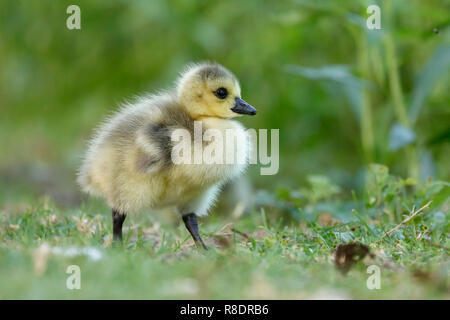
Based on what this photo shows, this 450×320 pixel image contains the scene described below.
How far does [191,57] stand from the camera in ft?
26.2

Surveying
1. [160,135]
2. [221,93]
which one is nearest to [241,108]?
[221,93]

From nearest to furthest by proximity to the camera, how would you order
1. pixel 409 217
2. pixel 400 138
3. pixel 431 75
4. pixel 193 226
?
pixel 409 217 → pixel 193 226 → pixel 400 138 → pixel 431 75

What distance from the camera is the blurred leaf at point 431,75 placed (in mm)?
5430

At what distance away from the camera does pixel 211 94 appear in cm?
384

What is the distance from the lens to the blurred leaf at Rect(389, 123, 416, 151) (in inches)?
200

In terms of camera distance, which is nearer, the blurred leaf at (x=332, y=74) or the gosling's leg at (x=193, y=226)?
the gosling's leg at (x=193, y=226)

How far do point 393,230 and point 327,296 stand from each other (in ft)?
3.44

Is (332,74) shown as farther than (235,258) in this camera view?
Yes

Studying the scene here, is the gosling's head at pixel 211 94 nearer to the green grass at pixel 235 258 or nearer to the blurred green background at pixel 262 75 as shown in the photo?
the green grass at pixel 235 258

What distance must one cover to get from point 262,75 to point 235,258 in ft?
15.2

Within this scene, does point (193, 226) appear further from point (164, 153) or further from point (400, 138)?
point (400, 138)

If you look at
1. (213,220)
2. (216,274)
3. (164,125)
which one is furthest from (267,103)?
(216,274)

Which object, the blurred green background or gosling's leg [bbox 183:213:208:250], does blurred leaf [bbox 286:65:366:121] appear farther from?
gosling's leg [bbox 183:213:208:250]

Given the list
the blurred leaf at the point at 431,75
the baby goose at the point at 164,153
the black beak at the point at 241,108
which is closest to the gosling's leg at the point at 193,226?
the baby goose at the point at 164,153
